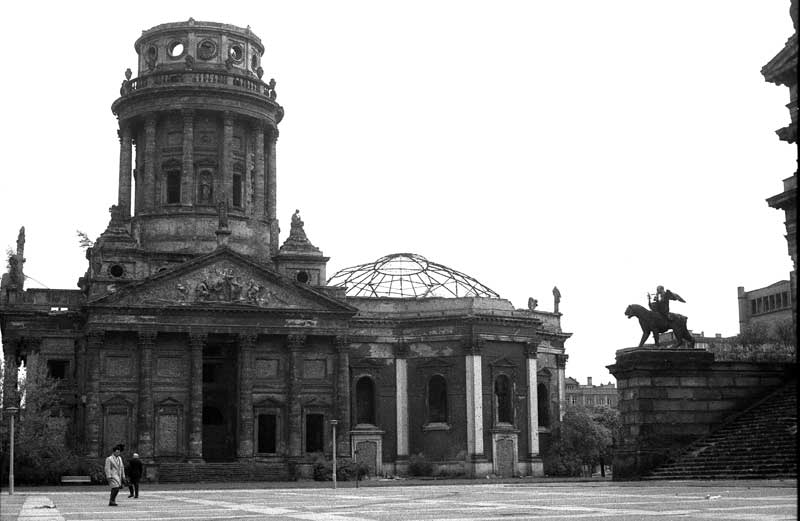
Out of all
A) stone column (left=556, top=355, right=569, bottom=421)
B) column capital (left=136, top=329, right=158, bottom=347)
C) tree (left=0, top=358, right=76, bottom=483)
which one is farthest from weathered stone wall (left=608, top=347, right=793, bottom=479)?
stone column (left=556, top=355, right=569, bottom=421)

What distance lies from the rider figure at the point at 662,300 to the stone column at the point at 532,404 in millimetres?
31016

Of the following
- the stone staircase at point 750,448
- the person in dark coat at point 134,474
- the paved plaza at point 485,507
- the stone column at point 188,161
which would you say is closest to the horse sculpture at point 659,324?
the stone staircase at point 750,448

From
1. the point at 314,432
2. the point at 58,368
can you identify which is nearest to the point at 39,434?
the point at 58,368

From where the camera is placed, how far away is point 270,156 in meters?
83.9

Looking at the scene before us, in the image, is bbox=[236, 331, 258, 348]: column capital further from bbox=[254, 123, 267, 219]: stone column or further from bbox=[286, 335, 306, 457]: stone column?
bbox=[254, 123, 267, 219]: stone column

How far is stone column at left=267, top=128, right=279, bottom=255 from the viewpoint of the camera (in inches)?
3248

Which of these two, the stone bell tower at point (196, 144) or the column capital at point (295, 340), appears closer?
the column capital at point (295, 340)

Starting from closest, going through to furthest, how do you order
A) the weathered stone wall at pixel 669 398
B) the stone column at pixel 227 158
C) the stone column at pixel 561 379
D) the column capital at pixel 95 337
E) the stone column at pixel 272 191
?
the weathered stone wall at pixel 669 398 → the column capital at pixel 95 337 → the stone column at pixel 227 158 → the stone column at pixel 272 191 → the stone column at pixel 561 379

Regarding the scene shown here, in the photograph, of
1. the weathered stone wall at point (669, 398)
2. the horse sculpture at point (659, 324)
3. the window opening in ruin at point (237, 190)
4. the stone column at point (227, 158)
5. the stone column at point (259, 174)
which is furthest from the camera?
the stone column at point (259, 174)

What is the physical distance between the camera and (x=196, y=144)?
8106 cm

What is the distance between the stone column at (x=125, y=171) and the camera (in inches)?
3209

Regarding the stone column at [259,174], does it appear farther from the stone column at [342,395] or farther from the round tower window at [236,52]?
the stone column at [342,395]

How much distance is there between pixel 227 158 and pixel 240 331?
524 inches

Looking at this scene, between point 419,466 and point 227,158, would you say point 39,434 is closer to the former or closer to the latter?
point 227,158
